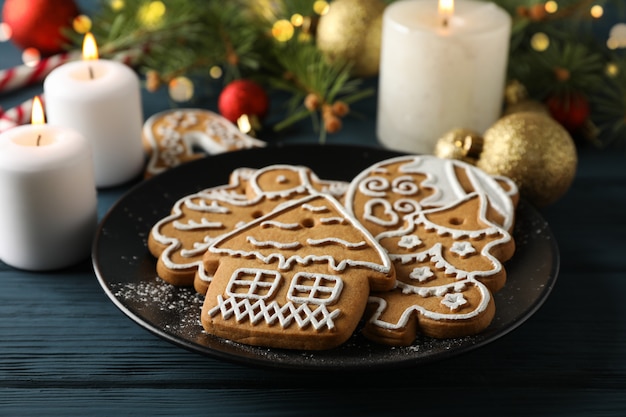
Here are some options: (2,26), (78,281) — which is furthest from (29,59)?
(78,281)

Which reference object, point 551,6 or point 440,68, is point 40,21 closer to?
point 440,68

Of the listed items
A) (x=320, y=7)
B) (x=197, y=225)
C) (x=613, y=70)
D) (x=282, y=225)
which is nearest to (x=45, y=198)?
(x=197, y=225)

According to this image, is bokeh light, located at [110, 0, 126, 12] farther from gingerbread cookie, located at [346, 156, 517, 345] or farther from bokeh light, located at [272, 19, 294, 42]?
gingerbread cookie, located at [346, 156, 517, 345]

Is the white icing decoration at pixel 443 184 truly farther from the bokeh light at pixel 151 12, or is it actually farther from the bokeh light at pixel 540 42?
the bokeh light at pixel 151 12

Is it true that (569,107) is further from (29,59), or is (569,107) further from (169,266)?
(29,59)

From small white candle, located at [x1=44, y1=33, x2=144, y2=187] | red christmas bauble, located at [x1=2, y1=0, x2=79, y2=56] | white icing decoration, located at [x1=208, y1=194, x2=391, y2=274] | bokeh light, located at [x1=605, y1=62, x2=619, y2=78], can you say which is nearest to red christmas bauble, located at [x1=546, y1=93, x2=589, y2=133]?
bokeh light, located at [x1=605, y1=62, x2=619, y2=78]
